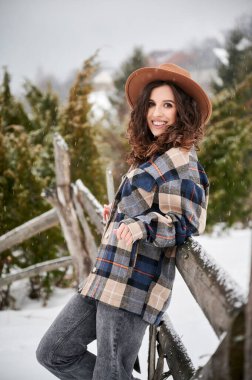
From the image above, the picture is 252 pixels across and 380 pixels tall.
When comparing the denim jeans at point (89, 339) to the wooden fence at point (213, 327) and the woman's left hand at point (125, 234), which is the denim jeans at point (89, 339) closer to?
the wooden fence at point (213, 327)

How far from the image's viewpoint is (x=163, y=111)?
1.73m

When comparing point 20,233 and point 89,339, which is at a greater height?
point 20,233

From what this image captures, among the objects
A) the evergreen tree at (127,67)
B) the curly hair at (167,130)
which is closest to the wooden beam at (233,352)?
the curly hair at (167,130)

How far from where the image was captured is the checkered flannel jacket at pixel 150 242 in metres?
1.42

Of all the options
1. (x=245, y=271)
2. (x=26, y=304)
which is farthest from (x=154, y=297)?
(x=26, y=304)

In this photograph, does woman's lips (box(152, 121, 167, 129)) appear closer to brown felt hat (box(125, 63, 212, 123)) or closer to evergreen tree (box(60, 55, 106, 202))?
brown felt hat (box(125, 63, 212, 123))

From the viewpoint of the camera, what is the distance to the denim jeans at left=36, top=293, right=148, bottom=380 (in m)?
1.47

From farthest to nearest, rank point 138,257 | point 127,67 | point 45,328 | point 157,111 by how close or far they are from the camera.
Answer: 1. point 127,67
2. point 45,328
3. point 157,111
4. point 138,257

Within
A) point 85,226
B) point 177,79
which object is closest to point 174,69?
point 177,79

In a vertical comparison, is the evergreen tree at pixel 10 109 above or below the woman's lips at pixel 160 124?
above

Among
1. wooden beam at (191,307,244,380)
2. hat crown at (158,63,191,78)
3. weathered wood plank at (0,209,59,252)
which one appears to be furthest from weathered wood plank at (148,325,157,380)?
weathered wood plank at (0,209,59,252)

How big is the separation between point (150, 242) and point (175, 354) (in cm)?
61

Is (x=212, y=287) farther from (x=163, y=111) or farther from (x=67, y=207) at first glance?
(x=67, y=207)

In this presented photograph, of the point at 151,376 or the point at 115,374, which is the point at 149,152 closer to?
the point at 115,374
